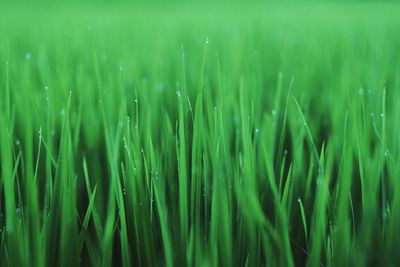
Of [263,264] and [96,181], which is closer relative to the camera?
[263,264]

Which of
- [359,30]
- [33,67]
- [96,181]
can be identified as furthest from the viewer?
[359,30]

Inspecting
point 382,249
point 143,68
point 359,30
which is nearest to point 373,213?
point 382,249

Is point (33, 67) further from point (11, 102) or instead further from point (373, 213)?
point (373, 213)

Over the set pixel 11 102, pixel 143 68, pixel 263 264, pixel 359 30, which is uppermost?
pixel 359 30

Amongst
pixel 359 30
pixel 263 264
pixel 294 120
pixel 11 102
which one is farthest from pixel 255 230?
pixel 359 30

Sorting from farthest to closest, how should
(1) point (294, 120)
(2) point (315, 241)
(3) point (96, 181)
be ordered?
(1) point (294, 120) → (3) point (96, 181) → (2) point (315, 241)

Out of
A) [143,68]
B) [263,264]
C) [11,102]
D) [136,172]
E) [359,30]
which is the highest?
[359,30]

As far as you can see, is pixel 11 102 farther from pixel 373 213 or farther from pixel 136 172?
pixel 373 213

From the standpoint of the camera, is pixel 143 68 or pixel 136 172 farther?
pixel 143 68

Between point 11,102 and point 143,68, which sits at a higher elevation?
point 143,68
